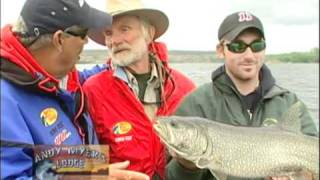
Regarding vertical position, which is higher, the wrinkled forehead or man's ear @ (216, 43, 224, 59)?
the wrinkled forehead

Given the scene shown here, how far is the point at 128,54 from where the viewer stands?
19.6 feet

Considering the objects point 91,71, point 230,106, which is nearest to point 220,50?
point 230,106

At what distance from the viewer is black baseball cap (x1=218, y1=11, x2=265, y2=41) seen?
218 inches

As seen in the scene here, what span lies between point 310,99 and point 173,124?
508cm

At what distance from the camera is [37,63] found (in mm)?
4309

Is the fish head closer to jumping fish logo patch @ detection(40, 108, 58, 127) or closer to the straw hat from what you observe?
jumping fish logo patch @ detection(40, 108, 58, 127)

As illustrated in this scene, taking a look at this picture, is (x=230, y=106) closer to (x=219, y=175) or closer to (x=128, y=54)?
(x=219, y=175)

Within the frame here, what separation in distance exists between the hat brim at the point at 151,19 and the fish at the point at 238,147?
5.71 ft

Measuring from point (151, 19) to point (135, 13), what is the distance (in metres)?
0.30

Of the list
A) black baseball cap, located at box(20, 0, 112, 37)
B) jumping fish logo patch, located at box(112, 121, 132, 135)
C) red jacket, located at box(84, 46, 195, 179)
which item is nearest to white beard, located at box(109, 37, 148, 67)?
red jacket, located at box(84, 46, 195, 179)

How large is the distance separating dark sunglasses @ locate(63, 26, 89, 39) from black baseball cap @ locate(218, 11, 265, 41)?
1.50 m

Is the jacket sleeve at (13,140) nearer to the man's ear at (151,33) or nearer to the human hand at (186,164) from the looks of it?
the human hand at (186,164)

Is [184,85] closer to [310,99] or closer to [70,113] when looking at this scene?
[70,113]

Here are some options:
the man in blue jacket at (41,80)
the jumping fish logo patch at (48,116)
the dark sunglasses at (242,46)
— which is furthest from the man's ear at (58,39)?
the dark sunglasses at (242,46)
